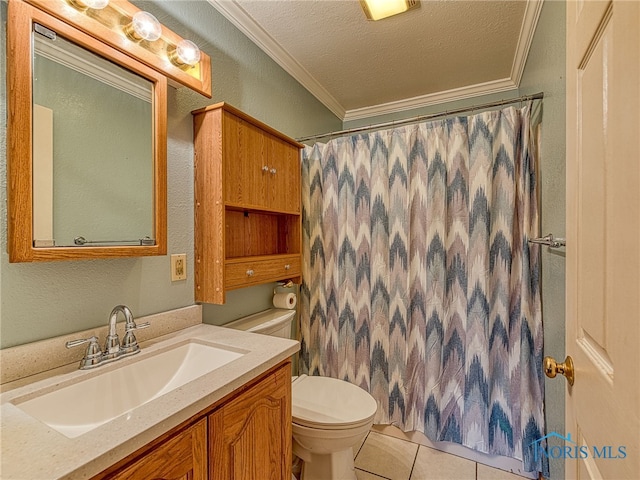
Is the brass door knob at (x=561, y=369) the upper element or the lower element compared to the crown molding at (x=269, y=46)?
lower

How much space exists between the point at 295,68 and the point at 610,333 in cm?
213

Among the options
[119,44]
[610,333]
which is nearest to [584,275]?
[610,333]

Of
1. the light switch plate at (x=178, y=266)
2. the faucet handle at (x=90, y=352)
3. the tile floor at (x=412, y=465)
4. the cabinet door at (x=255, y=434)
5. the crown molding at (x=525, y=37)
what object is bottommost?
the tile floor at (x=412, y=465)

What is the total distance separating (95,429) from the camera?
0.58 m

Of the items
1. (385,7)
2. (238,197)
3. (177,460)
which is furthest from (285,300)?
(385,7)

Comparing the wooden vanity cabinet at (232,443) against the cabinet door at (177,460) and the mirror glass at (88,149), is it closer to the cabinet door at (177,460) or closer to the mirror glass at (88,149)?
the cabinet door at (177,460)

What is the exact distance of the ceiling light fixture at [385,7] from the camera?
58.2 inches

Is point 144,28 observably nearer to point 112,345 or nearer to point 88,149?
point 88,149

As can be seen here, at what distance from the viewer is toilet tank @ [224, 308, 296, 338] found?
4.91 feet

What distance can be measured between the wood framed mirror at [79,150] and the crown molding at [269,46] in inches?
27.3

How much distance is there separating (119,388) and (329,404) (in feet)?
3.02

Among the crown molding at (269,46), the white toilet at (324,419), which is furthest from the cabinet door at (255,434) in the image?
the crown molding at (269,46)

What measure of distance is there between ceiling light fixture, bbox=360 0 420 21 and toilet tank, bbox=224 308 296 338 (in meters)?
1.68

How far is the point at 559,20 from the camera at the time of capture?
3.90 ft
